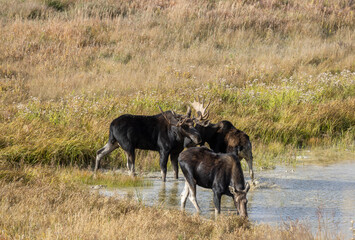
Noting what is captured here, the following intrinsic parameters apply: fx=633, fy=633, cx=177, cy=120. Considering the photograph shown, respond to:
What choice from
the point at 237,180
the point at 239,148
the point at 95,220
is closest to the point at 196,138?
the point at 239,148

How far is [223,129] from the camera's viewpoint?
10.6 m

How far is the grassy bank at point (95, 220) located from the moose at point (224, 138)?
255 centimetres

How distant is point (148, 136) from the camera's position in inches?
427

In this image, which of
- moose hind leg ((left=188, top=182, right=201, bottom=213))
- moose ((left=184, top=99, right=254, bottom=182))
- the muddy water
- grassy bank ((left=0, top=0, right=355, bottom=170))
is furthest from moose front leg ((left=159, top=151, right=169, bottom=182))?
moose hind leg ((left=188, top=182, right=201, bottom=213))

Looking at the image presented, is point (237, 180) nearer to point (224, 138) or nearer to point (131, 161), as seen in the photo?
point (224, 138)

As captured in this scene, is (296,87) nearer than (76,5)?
Yes

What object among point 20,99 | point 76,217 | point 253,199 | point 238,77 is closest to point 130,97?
point 20,99

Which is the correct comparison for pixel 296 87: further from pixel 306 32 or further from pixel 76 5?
pixel 76 5

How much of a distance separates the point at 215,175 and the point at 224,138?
2.25 m

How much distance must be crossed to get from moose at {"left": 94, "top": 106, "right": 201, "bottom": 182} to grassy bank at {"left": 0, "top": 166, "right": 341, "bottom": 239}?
82.5 inches

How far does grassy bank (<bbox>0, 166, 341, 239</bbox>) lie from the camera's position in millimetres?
6496

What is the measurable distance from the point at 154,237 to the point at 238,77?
12478mm

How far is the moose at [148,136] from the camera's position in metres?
10.6

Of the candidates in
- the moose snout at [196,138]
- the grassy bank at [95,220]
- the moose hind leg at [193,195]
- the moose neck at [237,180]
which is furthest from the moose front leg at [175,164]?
the moose neck at [237,180]
